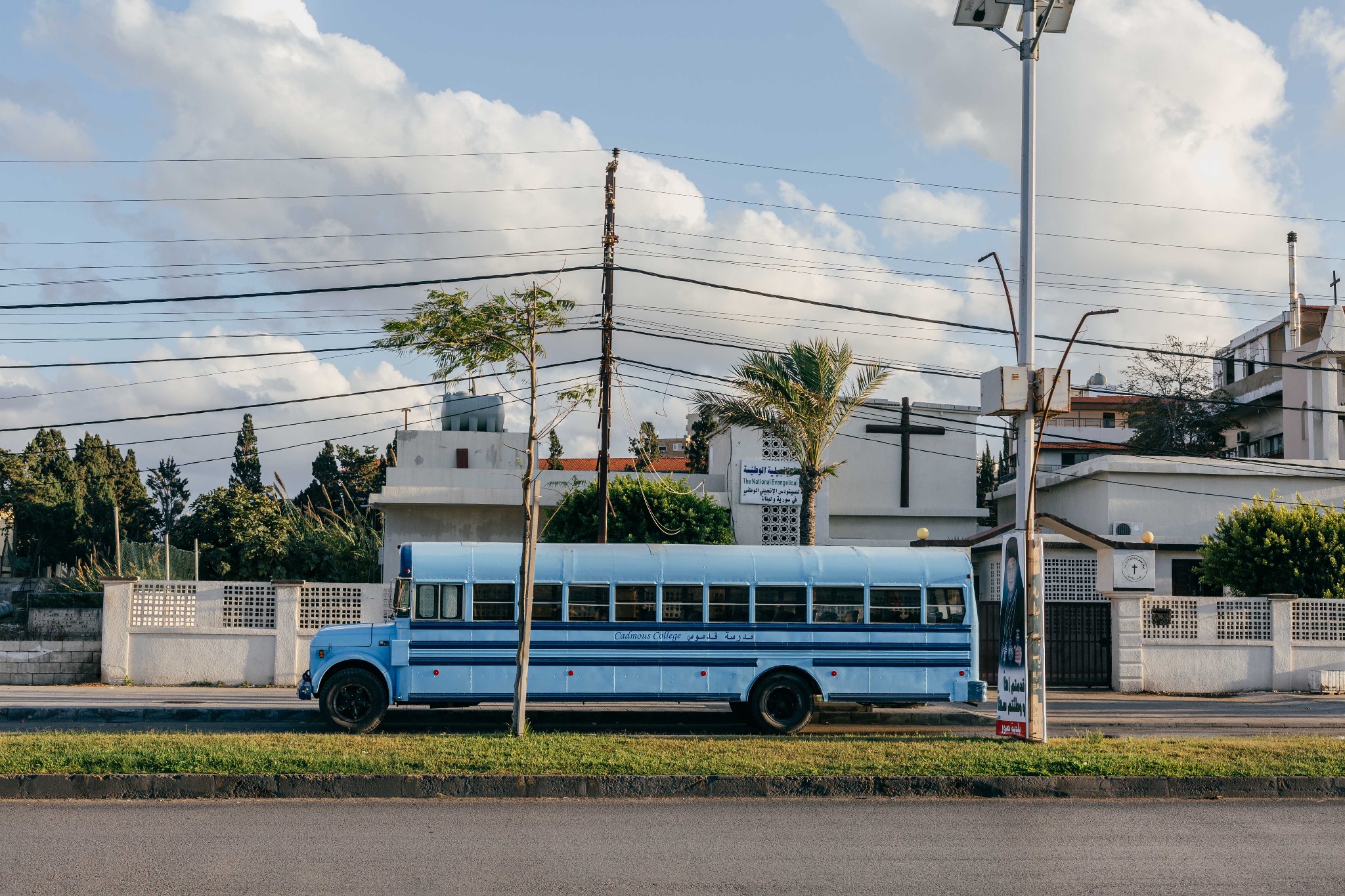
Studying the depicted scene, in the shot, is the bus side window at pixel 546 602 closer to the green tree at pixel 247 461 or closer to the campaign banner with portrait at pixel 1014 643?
the campaign banner with portrait at pixel 1014 643

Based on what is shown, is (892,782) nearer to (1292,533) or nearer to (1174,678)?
(1174,678)

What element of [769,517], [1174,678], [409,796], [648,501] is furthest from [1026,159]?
[769,517]

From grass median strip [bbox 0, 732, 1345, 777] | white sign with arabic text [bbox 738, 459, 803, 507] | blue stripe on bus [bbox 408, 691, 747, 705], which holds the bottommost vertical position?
grass median strip [bbox 0, 732, 1345, 777]

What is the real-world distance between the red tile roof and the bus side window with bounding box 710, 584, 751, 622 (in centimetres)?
387

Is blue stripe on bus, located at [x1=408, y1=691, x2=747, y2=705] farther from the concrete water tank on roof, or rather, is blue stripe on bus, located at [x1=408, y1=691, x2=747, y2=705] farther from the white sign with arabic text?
the concrete water tank on roof

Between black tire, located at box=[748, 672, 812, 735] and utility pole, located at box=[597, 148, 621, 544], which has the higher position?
utility pole, located at box=[597, 148, 621, 544]

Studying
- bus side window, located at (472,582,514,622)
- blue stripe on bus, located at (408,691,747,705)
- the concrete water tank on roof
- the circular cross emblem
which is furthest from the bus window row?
the concrete water tank on roof

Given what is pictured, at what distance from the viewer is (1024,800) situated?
11.0 m

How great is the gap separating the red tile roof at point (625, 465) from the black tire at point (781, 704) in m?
5.04

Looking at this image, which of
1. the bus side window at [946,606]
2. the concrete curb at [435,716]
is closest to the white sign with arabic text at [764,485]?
the concrete curb at [435,716]

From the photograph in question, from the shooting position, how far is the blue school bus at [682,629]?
15.3 metres

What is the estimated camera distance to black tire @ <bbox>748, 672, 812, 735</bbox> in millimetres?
15539

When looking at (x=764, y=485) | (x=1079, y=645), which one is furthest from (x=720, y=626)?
(x=764, y=485)

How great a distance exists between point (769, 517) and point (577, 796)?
2242 cm
